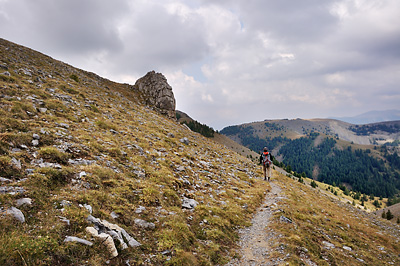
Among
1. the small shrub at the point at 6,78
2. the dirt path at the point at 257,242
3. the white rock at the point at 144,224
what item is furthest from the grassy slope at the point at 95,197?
the dirt path at the point at 257,242

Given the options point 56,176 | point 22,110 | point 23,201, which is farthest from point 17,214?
point 22,110

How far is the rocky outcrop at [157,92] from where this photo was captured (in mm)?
58188

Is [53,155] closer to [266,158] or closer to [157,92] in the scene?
[266,158]

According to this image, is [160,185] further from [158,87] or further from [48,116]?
[158,87]

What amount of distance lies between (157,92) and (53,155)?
54093 millimetres

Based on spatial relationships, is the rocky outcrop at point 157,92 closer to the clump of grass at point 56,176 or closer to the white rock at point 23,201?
the clump of grass at point 56,176

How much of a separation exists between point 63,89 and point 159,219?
2667 cm

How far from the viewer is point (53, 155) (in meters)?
9.70

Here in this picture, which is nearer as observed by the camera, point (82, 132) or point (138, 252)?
point (138, 252)

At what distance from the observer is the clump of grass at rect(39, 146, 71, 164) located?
9391 millimetres

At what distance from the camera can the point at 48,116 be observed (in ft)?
47.8

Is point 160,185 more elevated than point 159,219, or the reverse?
point 160,185

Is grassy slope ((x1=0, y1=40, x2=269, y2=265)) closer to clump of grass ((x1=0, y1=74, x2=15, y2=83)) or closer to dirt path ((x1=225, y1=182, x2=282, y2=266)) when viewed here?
clump of grass ((x1=0, y1=74, x2=15, y2=83))

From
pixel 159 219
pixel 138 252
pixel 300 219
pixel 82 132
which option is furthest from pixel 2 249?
pixel 300 219
